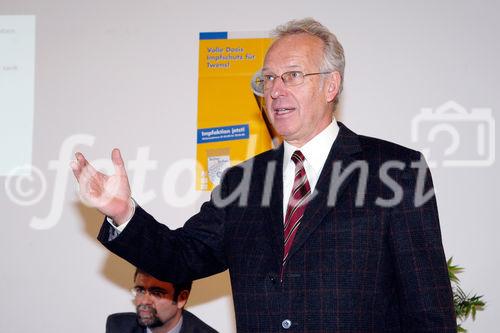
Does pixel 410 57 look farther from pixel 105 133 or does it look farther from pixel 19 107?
pixel 19 107

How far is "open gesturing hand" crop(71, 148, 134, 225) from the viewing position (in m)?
1.65

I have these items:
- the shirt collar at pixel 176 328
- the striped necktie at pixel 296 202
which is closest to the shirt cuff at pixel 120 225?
the striped necktie at pixel 296 202

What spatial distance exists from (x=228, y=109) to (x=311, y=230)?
61.7 inches

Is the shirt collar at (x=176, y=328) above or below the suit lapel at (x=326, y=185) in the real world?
below

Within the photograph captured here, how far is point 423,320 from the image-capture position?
1580 mm

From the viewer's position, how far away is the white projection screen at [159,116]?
9.69ft

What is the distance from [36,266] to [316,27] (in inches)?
82.7

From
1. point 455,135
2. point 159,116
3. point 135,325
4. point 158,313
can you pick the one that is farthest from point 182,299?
point 455,135

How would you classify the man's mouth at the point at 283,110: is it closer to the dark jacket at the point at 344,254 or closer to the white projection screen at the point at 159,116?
the dark jacket at the point at 344,254

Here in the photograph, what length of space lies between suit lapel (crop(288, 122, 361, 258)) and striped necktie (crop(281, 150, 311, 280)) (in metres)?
0.03

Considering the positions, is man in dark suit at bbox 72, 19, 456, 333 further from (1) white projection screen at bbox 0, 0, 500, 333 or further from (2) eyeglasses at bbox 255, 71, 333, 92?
(1) white projection screen at bbox 0, 0, 500, 333

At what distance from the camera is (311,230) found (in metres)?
1.67

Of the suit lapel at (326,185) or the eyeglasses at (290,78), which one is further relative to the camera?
the eyeglasses at (290,78)

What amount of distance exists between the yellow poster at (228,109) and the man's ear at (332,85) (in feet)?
3.81
